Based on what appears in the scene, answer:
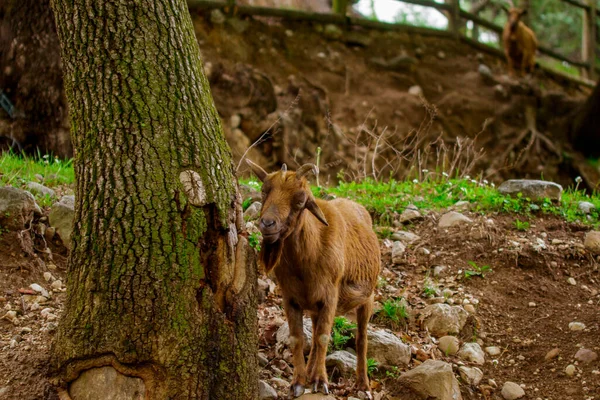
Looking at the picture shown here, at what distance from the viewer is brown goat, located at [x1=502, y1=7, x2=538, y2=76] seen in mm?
15164

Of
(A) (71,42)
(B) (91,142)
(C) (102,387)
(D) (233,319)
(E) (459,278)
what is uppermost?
(A) (71,42)

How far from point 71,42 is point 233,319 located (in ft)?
6.63

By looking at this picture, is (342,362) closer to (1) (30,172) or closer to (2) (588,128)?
(1) (30,172)

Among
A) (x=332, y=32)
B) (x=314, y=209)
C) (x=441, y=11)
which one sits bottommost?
(x=332, y=32)

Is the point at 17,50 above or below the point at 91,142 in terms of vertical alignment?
below

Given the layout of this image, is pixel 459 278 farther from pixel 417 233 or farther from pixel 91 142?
pixel 91 142


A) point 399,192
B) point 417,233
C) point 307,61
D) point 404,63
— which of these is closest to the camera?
point 417,233

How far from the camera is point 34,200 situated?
619 centimetres

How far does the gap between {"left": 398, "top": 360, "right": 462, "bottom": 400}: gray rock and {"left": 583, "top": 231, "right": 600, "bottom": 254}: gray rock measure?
2755mm

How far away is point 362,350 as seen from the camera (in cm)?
532

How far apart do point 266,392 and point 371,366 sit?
3.47 ft

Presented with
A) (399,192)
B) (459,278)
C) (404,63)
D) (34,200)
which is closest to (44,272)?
(34,200)

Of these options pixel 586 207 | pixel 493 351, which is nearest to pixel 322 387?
pixel 493 351

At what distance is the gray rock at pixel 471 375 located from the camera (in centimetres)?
568
